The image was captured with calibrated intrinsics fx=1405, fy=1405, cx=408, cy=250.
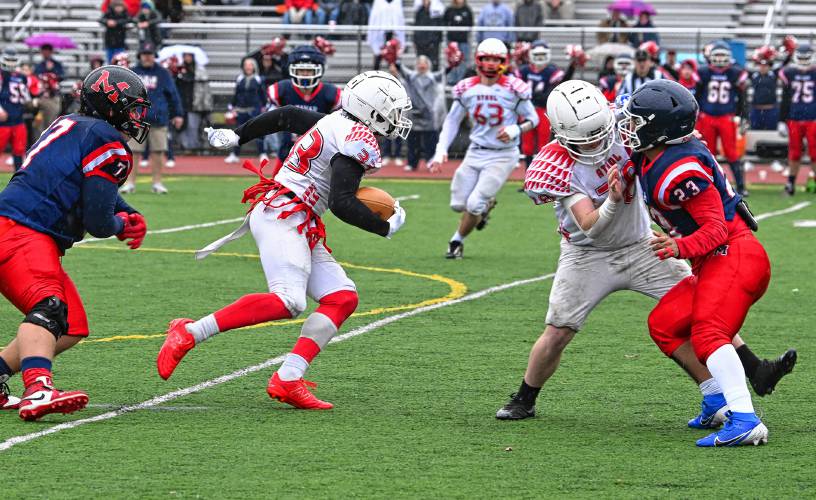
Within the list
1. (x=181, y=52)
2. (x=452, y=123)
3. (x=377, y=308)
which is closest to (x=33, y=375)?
(x=377, y=308)

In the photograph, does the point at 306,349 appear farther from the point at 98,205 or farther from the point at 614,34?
the point at 614,34

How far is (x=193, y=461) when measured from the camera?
227 inches

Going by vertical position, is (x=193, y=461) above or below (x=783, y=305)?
above

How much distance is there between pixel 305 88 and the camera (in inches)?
508

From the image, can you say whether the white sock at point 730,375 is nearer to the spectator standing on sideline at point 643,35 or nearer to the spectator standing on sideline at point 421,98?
the spectator standing on sideline at point 421,98

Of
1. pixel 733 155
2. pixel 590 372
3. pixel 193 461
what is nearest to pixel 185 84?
pixel 733 155

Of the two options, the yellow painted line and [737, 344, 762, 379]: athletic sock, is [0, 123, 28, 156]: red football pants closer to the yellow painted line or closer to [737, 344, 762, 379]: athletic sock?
the yellow painted line

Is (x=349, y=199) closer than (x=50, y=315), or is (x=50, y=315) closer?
(x=50, y=315)

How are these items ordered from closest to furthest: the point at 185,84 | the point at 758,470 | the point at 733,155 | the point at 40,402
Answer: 1. the point at 758,470
2. the point at 40,402
3. the point at 733,155
4. the point at 185,84

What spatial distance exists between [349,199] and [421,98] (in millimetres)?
16414

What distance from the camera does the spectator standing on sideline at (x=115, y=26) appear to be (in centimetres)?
2508

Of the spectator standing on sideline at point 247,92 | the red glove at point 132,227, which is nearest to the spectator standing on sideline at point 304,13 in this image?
the spectator standing on sideline at point 247,92

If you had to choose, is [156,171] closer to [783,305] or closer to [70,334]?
[783,305]

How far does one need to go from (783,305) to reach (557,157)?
4549mm
